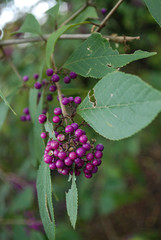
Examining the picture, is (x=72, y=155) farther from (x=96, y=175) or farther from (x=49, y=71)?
(x=96, y=175)

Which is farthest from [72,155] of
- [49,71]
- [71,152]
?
[49,71]

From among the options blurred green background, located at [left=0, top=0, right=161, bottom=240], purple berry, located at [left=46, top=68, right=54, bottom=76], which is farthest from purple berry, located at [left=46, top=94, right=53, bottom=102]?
blurred green background, located at [left=0, top=0, right=161, bottom=240]

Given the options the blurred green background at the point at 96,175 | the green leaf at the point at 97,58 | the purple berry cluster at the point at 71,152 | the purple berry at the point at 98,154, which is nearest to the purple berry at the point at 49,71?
the green leaf at the point at 97,58

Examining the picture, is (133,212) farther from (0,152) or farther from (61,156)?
(61,156)

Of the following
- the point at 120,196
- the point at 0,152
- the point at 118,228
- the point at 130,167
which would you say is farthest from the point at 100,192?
the point at 0,152

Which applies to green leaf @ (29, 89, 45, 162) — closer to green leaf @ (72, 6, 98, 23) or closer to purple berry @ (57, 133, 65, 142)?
purple berry @ (57, 133, 65, 142)

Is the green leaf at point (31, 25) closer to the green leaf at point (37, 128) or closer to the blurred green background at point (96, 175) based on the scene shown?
the green leaf at point (37, 128)
